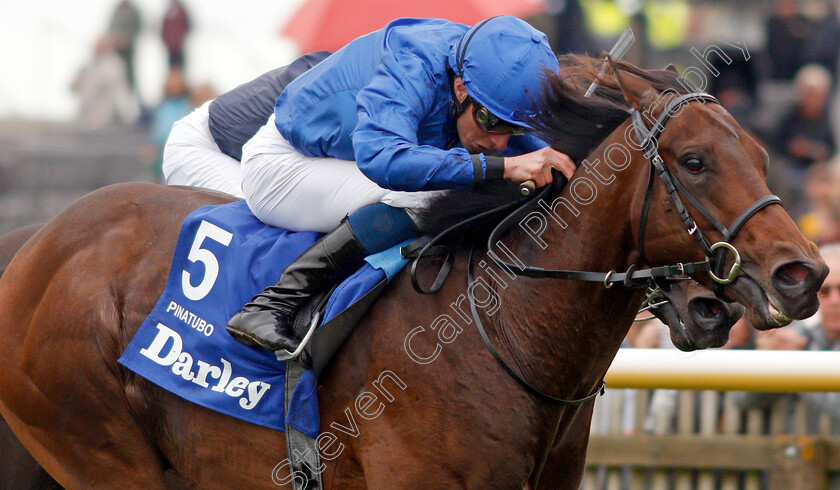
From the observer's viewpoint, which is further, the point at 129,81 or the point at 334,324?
the point at 129,81

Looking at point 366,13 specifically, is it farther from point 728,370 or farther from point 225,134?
point 728,370

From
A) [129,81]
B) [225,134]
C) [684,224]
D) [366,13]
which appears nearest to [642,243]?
[684,224]

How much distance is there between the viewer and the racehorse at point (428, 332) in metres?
2.87

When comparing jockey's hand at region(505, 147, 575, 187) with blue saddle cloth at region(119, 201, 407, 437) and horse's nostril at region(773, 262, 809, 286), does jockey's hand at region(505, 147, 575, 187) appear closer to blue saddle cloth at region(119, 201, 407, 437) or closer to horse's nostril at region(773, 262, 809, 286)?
blue saddle cloth at region(119, 201, 407, 437)

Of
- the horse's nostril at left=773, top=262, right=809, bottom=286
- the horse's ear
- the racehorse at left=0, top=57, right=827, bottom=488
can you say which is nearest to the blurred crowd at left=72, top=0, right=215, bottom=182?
the racehorse at left=0, top=57, right=827, bottom=488

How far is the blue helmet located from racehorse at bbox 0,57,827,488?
3.1 inches

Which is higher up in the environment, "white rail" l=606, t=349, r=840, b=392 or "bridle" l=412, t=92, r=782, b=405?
"bridle" l=412, t=92, r=782, b=405

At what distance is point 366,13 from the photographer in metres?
8.91

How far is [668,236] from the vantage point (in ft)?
9.60

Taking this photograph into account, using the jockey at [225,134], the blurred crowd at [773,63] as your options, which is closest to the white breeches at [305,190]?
the jockey at [225,134]

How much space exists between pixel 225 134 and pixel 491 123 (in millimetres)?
1545

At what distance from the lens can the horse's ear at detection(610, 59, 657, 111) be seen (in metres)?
3.08

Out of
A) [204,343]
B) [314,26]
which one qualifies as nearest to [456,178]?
[204,343]

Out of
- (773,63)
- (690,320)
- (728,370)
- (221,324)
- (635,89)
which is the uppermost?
(635,89)
